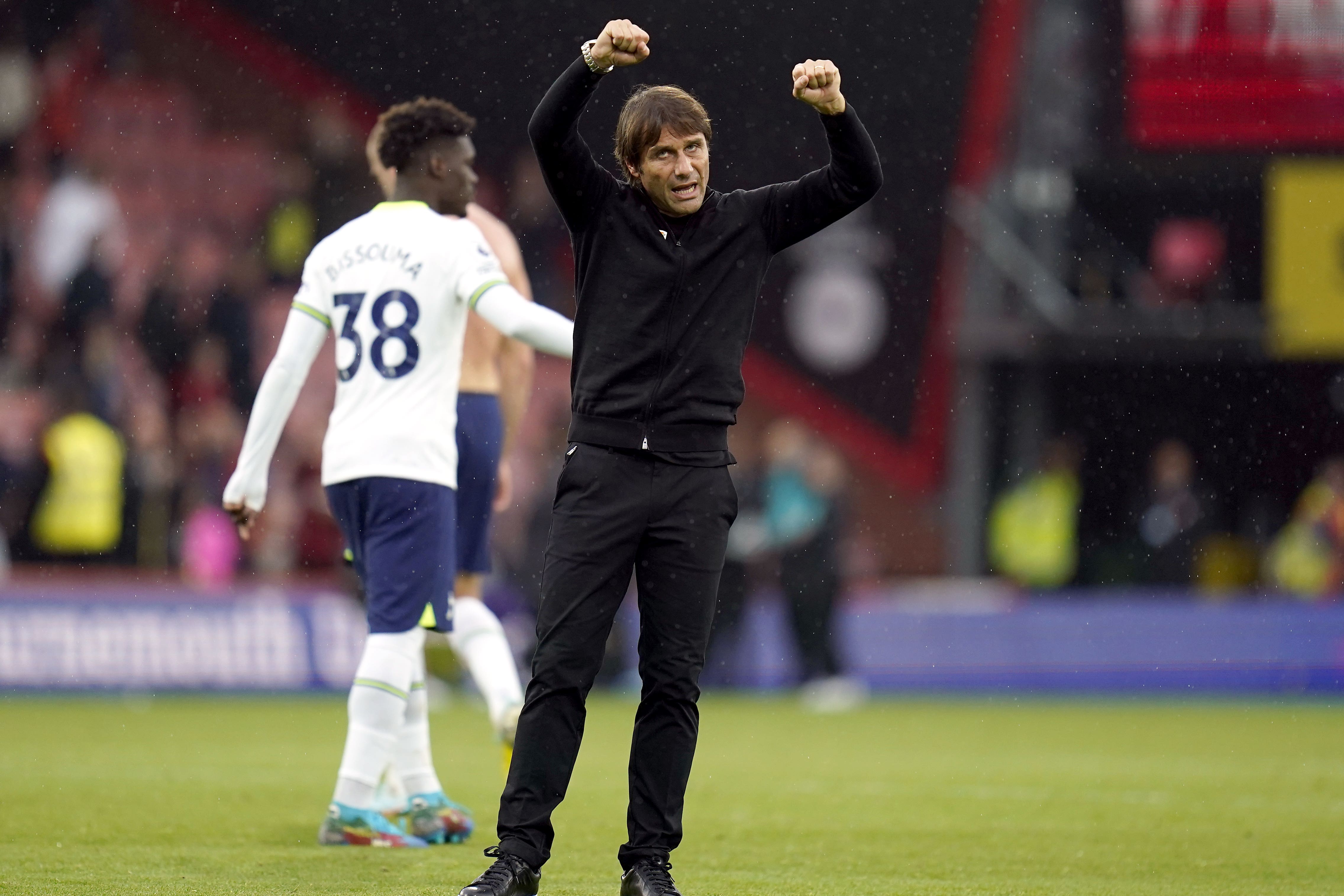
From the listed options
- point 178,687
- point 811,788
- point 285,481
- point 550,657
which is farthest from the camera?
point 285,481

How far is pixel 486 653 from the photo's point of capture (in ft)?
24.2

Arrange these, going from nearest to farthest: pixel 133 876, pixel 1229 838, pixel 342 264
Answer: pixel 133 876 < pixel 342 264 < pixel 1229 838

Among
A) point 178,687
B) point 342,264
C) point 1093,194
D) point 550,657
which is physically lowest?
point 178,687

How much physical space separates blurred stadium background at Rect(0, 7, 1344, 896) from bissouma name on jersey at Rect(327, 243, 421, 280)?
454 centimetres

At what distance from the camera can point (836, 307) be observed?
20969 mm

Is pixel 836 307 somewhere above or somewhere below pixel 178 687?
above

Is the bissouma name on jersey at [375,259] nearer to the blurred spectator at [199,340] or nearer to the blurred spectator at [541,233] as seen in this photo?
the blurred spectator at [199,340]

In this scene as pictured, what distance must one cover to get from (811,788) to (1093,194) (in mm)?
12910

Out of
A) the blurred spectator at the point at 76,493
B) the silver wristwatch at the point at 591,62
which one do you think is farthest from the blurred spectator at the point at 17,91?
the silver wristwatch at the point at 591,62

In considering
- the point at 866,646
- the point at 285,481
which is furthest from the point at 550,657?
the point at 285,481

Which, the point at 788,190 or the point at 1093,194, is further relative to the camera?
the point at 1093,194

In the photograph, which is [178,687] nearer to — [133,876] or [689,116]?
[133,876]

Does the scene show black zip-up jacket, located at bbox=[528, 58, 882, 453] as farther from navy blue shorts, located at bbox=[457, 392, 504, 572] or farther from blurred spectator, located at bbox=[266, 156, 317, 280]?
blurred spectator, located at bbox=[266, 156, 317, 280]

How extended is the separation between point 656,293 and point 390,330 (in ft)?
5.47
